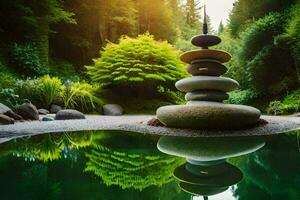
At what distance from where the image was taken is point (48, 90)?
34.1ft

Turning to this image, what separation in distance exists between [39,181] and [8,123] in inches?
197

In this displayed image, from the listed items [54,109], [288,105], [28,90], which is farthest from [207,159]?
[288,105]

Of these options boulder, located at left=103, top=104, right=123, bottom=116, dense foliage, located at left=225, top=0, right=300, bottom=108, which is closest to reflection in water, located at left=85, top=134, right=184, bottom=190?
boulder, located at left=103, top=104, right=123, bottom=116

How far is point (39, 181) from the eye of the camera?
275 centimetres

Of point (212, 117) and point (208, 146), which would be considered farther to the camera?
point (212, 117)

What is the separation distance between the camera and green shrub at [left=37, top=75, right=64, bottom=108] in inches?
408

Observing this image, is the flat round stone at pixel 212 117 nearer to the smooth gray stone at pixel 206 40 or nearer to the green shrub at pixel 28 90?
the smooth gray stone at pixel 206 40

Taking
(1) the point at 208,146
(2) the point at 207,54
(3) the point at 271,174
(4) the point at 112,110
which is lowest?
(3) the point at 271,174

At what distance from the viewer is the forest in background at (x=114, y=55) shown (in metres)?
11.2

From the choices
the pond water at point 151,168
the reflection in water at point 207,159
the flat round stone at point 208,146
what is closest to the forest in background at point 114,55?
the pond water at point 151,168

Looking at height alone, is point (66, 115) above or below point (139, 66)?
below

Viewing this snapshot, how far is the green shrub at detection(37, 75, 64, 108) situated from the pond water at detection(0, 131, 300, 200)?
522cm

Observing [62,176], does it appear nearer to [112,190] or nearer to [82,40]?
[112,190]

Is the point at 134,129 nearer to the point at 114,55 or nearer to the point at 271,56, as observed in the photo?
the point at 114,55
